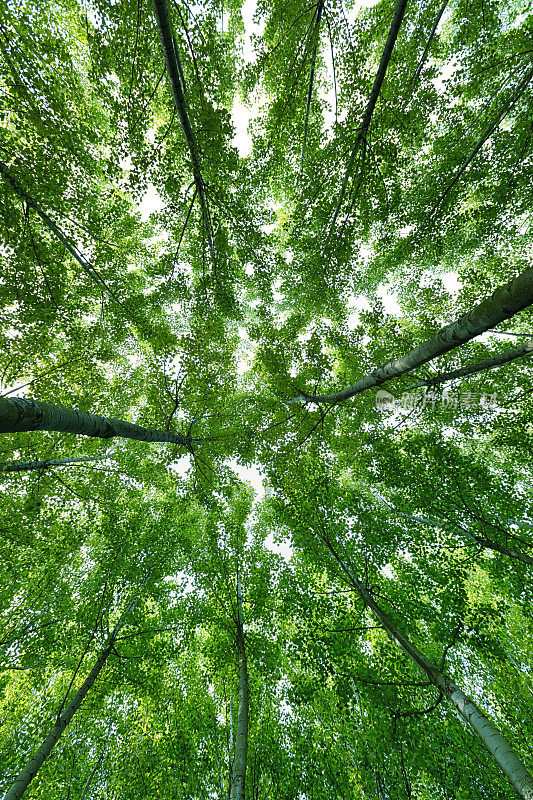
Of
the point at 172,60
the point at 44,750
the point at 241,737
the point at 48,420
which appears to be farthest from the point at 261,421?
the point at 44,750

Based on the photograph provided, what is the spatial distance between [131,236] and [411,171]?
405 inches

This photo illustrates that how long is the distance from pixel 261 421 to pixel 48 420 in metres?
6.14

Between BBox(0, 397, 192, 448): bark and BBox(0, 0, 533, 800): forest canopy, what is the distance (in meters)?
0.19

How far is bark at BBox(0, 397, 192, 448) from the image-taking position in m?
2.32

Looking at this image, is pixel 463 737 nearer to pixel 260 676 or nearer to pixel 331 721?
pixel 331 721

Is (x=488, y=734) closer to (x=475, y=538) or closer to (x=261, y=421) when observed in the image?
(x=475, y=538)

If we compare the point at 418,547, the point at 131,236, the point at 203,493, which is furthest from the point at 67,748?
the point at 131,236

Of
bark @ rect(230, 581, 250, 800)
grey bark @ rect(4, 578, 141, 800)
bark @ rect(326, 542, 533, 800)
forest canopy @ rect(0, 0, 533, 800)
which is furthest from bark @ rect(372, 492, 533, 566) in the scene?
grey bark @ rect(4, 578, 141, 800)

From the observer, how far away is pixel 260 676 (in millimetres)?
7289

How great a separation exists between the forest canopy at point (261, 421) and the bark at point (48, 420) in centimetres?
19

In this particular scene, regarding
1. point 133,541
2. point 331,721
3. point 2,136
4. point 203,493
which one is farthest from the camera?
point 133,541

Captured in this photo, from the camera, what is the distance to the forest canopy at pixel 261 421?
17.9 feet

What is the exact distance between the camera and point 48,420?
2.78 m

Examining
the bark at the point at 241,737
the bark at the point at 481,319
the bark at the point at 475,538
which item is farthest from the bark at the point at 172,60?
the bark at the point at 241,737
